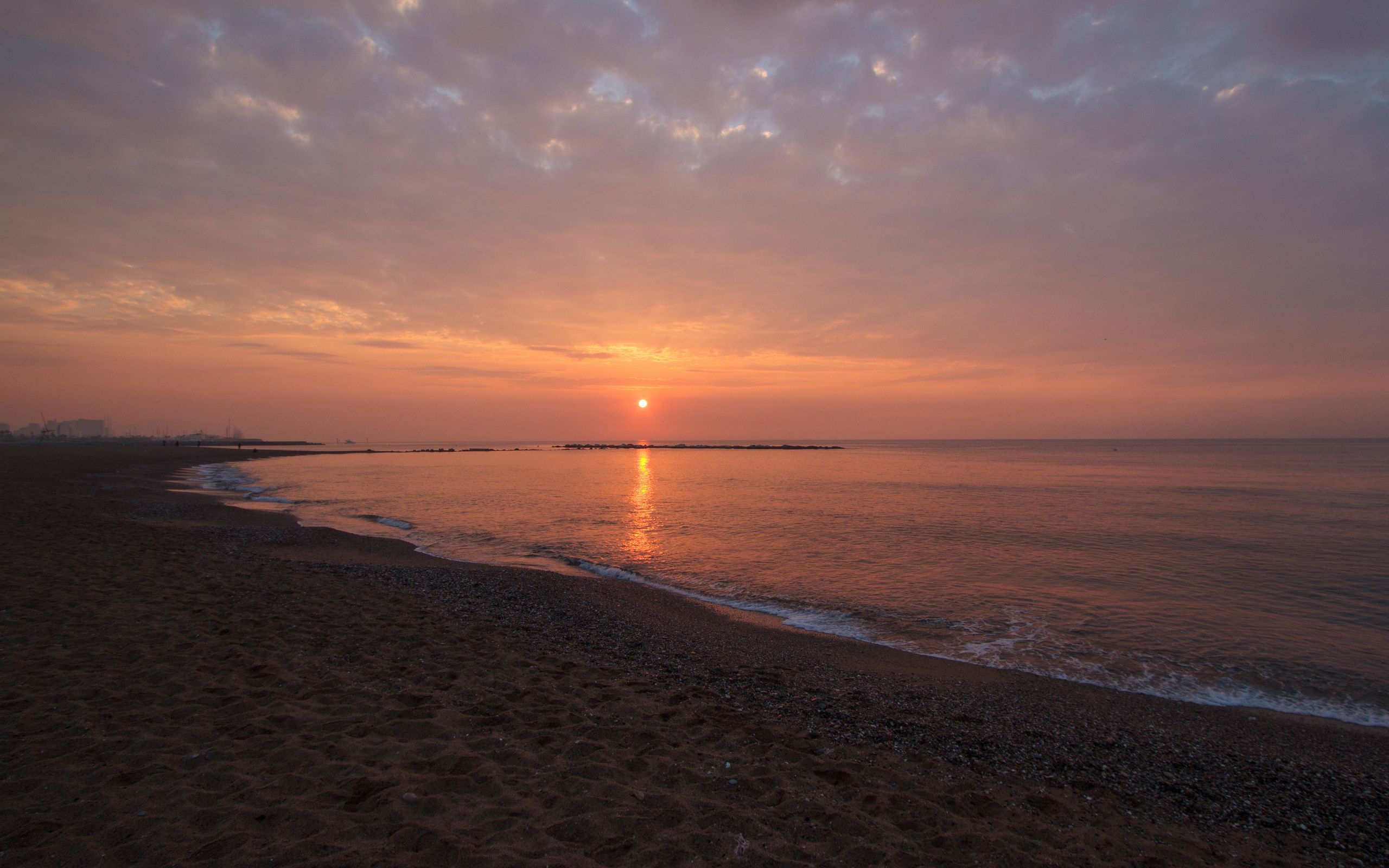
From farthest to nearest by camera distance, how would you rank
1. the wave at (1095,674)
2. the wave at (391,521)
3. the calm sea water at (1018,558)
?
the wave at (391,521) < the calm sea water at (1018,558) < the wave at (1095,674)

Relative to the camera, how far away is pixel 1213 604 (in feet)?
50.2

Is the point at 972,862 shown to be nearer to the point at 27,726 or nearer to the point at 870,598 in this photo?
the point at 27,726

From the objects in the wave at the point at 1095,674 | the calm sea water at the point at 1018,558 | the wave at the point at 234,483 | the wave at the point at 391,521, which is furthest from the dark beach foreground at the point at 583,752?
the wave at the point at 234,483

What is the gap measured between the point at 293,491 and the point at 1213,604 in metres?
50.6

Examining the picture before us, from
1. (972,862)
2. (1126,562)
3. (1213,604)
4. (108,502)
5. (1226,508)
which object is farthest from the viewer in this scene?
(1226,508)

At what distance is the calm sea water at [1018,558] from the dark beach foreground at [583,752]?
195 cm

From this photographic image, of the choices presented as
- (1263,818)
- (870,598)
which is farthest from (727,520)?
(1263,818)

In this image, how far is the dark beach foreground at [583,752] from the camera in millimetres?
4863

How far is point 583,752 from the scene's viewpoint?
638 cm

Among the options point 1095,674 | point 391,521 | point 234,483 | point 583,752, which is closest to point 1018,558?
point 1095,674

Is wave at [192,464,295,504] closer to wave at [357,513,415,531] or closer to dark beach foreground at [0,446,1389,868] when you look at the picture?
wave at [357,513,415,531]

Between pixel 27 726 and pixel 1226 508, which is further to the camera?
pixel 1226 508

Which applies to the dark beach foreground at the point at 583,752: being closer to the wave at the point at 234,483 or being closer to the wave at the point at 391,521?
the wave at the point at 391,521

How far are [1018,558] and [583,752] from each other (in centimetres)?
1933
